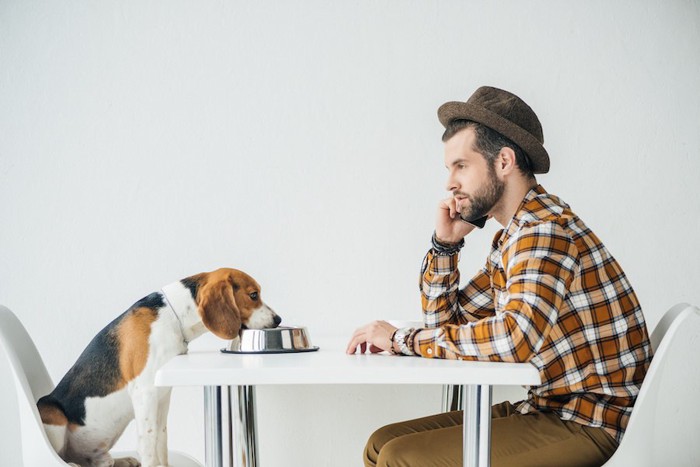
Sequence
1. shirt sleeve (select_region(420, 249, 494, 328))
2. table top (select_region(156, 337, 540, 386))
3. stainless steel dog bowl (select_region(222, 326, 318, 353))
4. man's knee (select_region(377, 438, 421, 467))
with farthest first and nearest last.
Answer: shirt sleeve (select_region(420, 249, 494, 328))
stainless steel dog bowl (select_region(222, 326, 318, 353))
man's knee (select_region(377, 438, 421, 467))
table top (select_region(156, 337, 540, 386))

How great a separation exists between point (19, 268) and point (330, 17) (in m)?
1.54

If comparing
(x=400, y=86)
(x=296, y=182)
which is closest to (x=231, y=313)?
(x=296, y=182)

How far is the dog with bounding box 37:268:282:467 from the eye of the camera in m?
1.83

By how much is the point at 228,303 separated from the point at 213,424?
0.51 metres

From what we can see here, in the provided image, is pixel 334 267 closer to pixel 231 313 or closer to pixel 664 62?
pixel 231 313

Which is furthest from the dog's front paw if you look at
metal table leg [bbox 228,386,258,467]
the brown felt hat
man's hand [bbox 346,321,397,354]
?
the brown felt hat

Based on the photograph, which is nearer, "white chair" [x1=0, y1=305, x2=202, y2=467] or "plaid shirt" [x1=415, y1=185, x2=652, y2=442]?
"plaid shirt" [x1=415, y1=185, x2=652, y2=442]

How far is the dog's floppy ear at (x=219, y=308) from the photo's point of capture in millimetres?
1882

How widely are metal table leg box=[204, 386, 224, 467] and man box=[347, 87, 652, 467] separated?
15.2 inches

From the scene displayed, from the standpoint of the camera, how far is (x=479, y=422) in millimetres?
1412

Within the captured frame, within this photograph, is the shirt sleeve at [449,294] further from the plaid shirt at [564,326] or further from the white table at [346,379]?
the white table at [346,379]

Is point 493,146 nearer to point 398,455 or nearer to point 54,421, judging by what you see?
point 398,455

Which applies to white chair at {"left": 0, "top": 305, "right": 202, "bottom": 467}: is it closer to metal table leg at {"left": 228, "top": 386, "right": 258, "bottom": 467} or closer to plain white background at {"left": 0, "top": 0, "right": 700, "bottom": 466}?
metal table leg at {"left": 228, "top": 386, "right": 258, "bottom": 467}

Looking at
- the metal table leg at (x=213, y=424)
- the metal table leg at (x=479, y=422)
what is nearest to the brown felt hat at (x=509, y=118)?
the metal table leg at (x=479, y=422)
